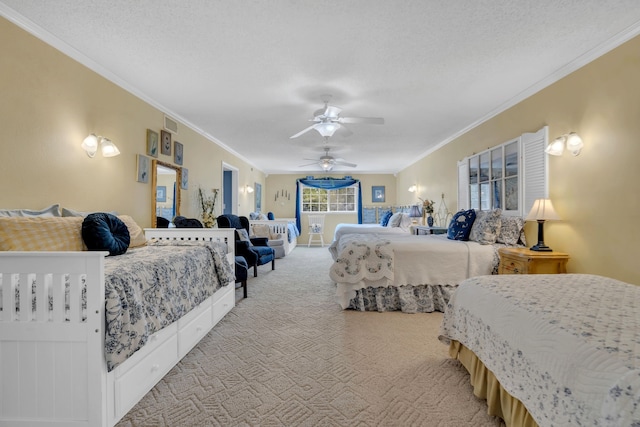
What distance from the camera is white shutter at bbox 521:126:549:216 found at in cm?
318

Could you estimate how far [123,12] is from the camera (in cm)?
207

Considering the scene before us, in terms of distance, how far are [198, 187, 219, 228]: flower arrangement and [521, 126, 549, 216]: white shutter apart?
438 cm

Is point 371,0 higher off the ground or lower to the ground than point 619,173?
higher

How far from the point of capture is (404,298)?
3.31 meters

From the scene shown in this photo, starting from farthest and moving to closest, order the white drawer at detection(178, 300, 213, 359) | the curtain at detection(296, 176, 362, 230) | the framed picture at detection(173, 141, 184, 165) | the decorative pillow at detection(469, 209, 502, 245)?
1. the curtain at detection(296, 176, 362, 230)
2. the framed picture at detection(173, 141, 184, 165)
3. the decorative pillow at detection(469, 209, 502, 245)
4. the white drawer at detection(178, 300, 213, 359)

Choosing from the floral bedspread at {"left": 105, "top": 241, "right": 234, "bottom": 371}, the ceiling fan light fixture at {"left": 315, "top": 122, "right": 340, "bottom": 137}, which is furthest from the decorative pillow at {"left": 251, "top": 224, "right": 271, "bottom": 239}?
the floral bedspread at {"left": 105, "top": 241, "right": 234, "bottom": 371}

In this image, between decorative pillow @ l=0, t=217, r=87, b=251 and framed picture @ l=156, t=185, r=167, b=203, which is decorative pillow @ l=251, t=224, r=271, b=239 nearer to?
framed picture @ l=156, t=185, r=167, b=203

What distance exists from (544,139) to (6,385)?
4.39 metres

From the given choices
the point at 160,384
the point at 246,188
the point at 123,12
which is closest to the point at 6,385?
the point at 160,384

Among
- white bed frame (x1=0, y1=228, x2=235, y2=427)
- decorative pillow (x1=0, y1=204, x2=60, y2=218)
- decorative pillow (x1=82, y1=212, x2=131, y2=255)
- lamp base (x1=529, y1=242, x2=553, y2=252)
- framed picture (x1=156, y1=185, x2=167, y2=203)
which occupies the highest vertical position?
framed picture (x1=156, y1=185, x2=167, y2=203)

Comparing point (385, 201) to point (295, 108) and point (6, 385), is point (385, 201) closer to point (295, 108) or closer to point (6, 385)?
point (295, 108)

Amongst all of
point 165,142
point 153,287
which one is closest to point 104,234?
point 153,287

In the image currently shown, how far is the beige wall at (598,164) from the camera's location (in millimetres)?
2312

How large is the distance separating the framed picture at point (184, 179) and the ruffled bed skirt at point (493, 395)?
12.8ft
